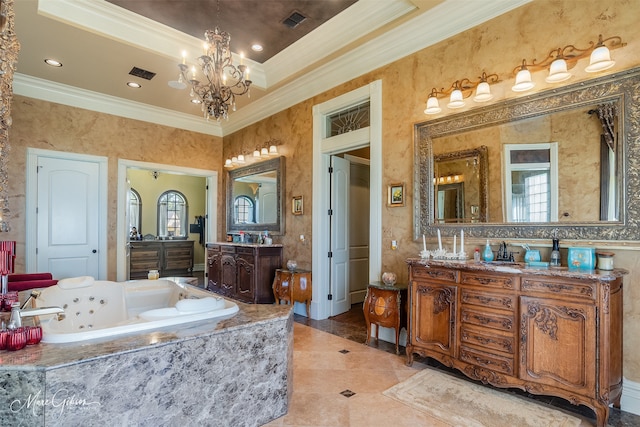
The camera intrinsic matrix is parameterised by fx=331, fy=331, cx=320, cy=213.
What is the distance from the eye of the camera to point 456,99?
3.12 meters

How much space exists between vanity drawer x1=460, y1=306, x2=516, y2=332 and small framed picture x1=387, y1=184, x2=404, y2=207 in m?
1.38

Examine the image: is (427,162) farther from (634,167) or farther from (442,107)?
(634,167)

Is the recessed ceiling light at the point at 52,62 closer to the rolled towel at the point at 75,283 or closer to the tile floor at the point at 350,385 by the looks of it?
the rolled towel at the point at 75,283

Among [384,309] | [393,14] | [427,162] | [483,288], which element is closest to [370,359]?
[384,309]

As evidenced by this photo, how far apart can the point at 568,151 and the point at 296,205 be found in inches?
135

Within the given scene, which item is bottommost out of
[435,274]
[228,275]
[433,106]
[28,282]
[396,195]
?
[228,275]

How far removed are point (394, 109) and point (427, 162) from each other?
79cm

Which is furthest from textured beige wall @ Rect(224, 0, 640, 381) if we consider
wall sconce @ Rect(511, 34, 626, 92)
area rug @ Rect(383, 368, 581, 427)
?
area rug @ Rect(383, 368, 581, 427)

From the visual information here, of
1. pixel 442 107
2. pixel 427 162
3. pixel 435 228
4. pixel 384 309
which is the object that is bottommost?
pixel 384 309

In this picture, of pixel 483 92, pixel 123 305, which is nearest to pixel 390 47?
pixel 483 92

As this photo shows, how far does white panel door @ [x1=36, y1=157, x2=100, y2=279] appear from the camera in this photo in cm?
505

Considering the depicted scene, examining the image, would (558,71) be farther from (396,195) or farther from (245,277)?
(245,277)

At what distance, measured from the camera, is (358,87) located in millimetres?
4230

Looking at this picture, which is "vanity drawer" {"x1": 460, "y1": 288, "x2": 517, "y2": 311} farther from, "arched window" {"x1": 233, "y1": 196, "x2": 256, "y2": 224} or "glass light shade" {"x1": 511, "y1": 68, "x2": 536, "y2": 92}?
"arched window" {"x1": 233, "y1": 196, "x2": 256, "y2": 224}
